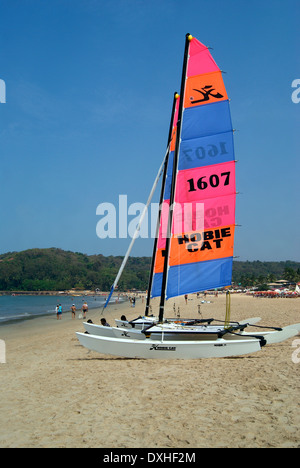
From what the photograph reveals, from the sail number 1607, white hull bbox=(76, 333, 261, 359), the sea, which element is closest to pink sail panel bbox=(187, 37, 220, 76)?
the sail number 1607

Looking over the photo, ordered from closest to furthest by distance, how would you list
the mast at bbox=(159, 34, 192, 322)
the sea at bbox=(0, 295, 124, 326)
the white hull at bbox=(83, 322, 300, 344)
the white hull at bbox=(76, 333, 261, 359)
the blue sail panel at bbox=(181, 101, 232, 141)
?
the white hull at bbox=(76, 333, 261, 359), the white hull at bbox=(83, 322, 300, 344), the mast at bbox=(159, 34, 192, 322), the blue sail panel at bbox=(181, 101, 232, 141), the sea at bbox=(0, 295, 124, 326)

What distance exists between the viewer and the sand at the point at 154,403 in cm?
541

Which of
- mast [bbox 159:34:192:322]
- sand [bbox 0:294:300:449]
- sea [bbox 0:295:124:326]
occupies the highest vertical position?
mast [bbox 159:34:192:322]

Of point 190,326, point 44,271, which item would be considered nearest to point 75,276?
point 44,271

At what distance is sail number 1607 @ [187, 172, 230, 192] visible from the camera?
41.5ft

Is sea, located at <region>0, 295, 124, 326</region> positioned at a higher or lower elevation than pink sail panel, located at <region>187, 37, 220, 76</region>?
lower

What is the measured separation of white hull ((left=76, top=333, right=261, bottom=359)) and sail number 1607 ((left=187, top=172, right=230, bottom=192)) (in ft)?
16.8

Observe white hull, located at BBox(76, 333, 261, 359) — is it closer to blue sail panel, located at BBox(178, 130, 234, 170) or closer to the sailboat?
the sailboat

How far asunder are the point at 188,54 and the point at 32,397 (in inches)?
450

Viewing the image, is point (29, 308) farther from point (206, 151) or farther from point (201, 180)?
point (206, 151)

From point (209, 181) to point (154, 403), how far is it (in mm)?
7911

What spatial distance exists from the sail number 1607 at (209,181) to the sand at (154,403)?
5.65 metres
